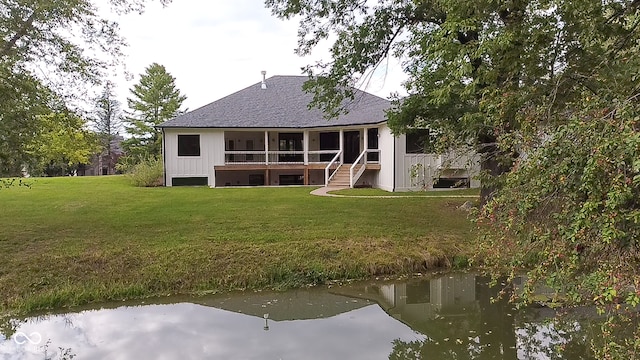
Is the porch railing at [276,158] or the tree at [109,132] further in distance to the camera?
the tree at [109,132]

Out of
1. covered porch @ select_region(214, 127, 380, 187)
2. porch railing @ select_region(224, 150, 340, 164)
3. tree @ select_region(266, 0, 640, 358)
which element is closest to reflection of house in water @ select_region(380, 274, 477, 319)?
tree @ select_region(266, 0, 640, 358)

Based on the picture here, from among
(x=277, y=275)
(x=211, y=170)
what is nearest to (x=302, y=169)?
(x=211, y=170)

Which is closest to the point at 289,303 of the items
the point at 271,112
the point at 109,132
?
the point at 271,112

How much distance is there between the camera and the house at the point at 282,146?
18.7 metres

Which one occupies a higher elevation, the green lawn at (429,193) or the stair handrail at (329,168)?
the stair handrail at (329,168)

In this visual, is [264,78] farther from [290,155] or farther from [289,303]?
[289,303]

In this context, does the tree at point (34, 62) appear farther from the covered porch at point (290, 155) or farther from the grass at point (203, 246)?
the covered porch at point (290, 155)

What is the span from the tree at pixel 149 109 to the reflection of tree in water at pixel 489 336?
1216 inches

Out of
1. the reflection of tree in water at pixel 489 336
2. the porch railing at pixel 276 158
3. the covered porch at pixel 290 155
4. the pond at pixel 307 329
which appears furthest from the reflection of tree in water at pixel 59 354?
the porch railing at pixel 276 158

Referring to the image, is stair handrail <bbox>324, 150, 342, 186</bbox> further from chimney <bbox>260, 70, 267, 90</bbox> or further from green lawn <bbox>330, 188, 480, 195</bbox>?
chimney <bbox>260, 70, 267, 90</bbox>

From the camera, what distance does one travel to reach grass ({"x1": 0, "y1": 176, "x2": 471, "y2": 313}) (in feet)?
24.8

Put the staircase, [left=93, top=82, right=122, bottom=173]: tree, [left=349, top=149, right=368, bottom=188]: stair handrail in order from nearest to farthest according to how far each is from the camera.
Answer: [left=349, top=149, right=368, bottom=188]: stair handrail < the staircase < [left=93, top=82, right=122, bottom=173]: tree

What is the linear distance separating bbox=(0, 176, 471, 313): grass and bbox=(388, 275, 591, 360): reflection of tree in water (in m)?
2.11

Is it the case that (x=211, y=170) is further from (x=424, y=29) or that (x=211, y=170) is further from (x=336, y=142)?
(x=424, y=29)
